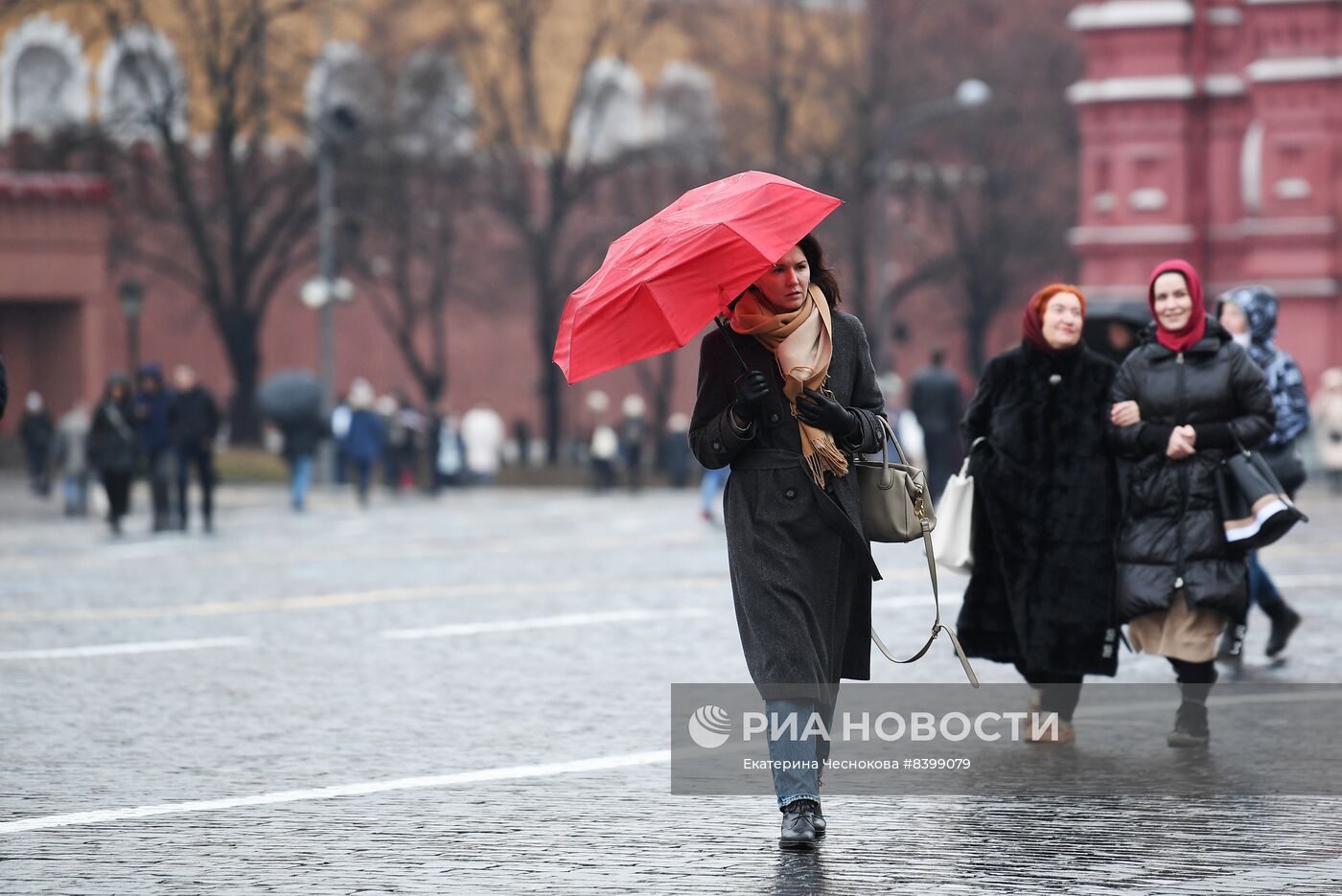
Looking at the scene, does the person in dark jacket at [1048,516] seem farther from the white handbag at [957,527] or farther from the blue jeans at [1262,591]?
the blue jeans at [1262,591]

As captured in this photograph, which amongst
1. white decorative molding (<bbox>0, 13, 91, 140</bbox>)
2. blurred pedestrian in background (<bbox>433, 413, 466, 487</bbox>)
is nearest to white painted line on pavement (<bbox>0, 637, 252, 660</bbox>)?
blurred pedestrian in background (<bbox>433, 413, 466, 487</bbox>)

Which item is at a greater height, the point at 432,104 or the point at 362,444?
the point at 432,104

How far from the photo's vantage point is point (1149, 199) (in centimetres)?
3759

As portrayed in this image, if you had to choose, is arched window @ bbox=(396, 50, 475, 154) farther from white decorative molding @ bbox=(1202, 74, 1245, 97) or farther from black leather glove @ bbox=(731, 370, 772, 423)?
black leather glove @ bbox=(731, 370, 772, 423)

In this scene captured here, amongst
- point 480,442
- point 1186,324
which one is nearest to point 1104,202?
point 480,442

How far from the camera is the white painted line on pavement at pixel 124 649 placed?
12023 millimetres

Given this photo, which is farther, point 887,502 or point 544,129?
point 544,129

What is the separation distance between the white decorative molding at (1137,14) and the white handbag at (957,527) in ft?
97.5

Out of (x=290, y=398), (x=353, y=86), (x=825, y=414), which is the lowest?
(x=825, y=414)

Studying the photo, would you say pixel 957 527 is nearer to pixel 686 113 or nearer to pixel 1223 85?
pixel 1223 85

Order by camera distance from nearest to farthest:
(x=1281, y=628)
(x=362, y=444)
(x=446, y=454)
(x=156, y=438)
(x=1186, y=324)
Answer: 1. (x=1186, y=324)
2. (x=1281, y=628)
3. (x=156, y=438)
4. (x=362, y=444)
5. (x=446, y=454)

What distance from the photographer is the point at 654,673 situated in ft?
36.0

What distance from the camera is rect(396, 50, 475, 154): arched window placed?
4622 cm

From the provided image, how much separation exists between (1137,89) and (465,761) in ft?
101
